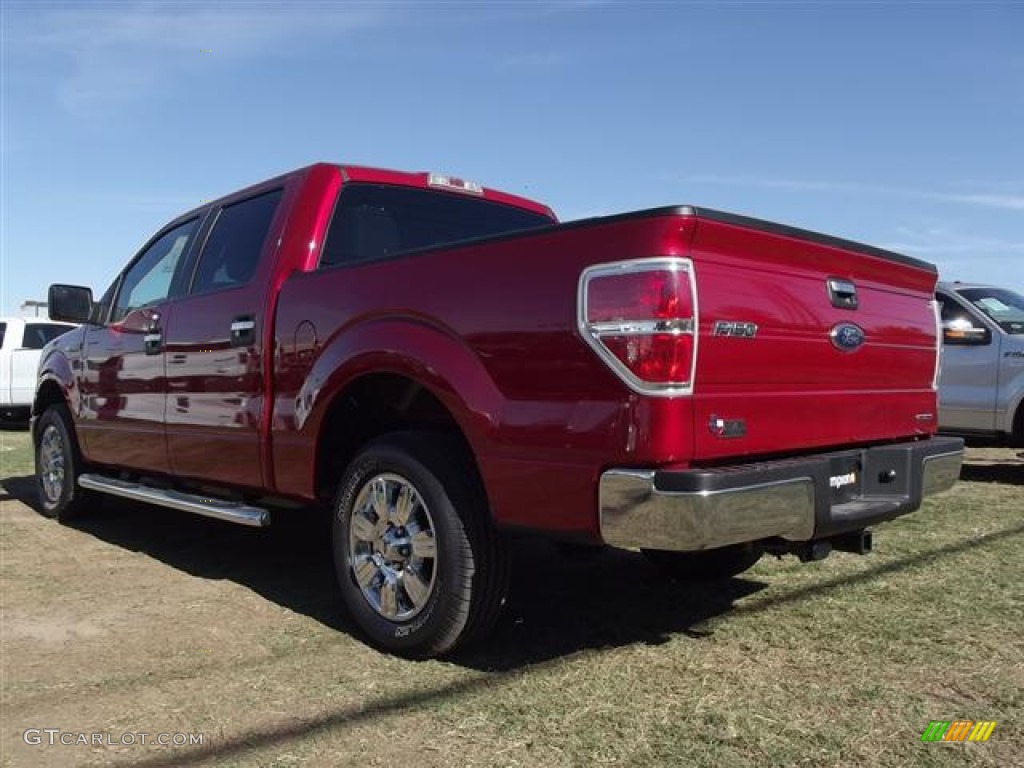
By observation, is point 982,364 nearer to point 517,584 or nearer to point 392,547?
point 517,584

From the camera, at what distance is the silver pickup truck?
324 inches

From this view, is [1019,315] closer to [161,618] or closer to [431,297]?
[431,297]

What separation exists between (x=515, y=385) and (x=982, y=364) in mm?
6799

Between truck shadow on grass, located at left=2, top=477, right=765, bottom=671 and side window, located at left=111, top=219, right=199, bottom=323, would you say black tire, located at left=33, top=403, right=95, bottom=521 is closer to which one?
truck shadow on grass, located at left=2, top=477, right=765, bottom=671

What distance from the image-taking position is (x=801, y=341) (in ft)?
10.7

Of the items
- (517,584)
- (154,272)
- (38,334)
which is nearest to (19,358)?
(38,334)

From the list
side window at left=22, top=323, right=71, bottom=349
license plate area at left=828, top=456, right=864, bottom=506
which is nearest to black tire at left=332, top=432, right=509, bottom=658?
license plate area at left=828, top=456, right=864, bottom=506

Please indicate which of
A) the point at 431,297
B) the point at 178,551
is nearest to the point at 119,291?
the point at 178,551

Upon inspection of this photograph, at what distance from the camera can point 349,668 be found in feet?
11.6

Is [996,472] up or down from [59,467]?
down

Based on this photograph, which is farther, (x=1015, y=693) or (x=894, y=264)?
(x=894, y=264)

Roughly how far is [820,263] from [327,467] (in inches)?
90.1

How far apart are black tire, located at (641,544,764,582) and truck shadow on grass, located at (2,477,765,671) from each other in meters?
0.06

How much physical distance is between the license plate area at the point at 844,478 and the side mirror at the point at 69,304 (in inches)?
193
